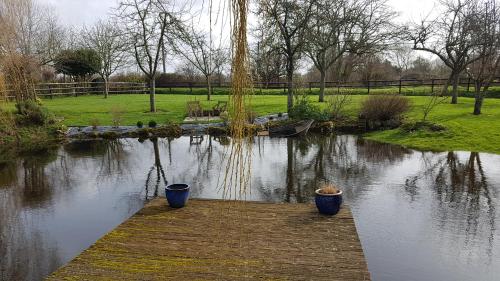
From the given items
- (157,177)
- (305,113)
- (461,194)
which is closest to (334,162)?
(461,194)

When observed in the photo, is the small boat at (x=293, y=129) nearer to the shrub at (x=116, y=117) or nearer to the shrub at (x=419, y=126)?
the shrub at (x=419, y=126)

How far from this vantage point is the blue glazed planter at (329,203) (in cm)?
639

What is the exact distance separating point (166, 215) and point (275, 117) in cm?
1453

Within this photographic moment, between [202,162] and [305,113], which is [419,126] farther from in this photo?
[202,162]

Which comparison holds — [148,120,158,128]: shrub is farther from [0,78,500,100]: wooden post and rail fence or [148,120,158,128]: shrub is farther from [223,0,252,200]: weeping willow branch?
[223,0,252,200]: weeping willow branch

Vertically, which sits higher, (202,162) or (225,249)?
(225,249)

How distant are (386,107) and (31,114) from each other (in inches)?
685

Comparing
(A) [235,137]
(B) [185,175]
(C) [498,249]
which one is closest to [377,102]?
(B) [185,175]

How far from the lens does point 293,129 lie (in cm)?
1914

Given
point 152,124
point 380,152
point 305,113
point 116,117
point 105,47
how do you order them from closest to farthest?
point 380,152, point 152,124, point 305,113, point 116,117, point 105,47

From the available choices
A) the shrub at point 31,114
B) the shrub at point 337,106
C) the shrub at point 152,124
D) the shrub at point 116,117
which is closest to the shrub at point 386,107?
the shrub at point 337,106

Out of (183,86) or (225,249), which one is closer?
(225,249)

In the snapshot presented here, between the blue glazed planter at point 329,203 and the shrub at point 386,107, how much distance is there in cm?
1434

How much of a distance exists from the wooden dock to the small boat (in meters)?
12.2
